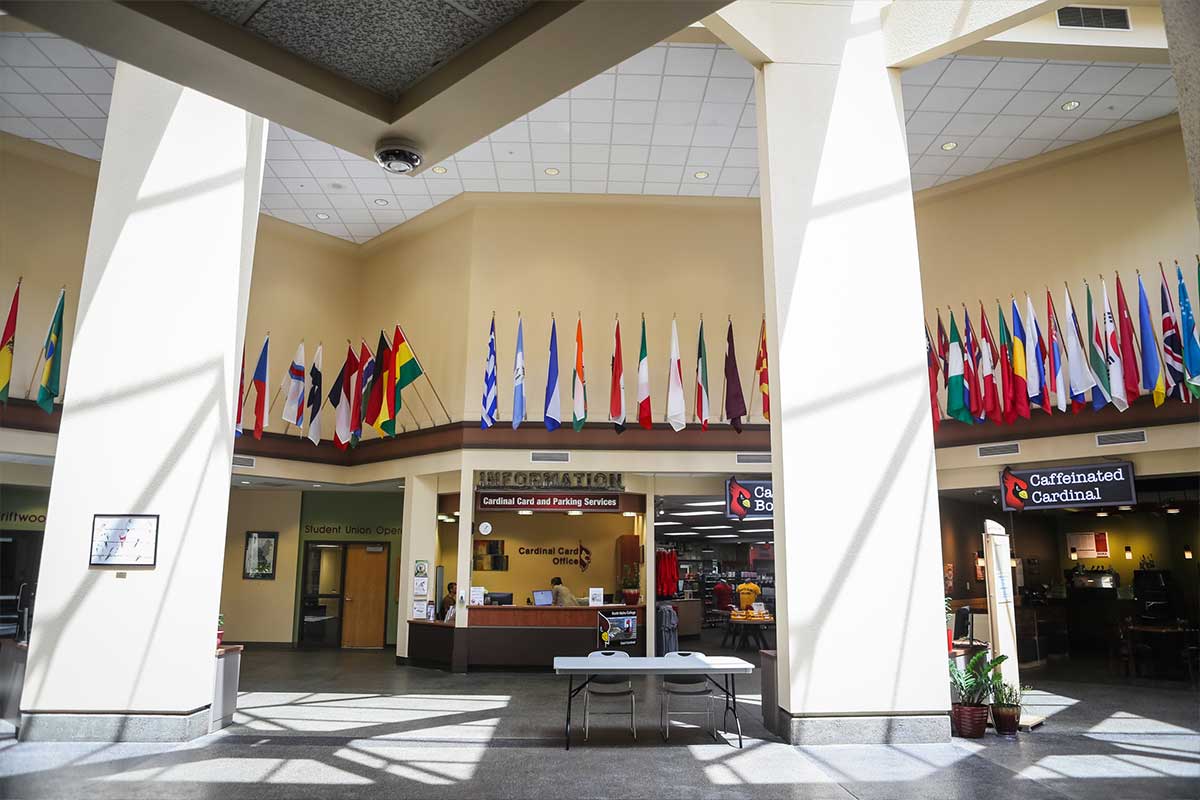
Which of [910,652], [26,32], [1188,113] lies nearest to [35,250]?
[26,32]

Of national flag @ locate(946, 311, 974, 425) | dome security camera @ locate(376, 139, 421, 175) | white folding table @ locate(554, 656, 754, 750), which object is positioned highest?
national flag @ locate(946, 311, 974, 425)

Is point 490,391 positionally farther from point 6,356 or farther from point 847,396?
point 6,356

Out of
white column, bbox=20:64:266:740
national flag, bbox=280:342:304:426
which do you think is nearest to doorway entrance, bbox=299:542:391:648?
national flag, bbox=280:342:304:426

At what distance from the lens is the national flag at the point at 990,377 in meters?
10.9

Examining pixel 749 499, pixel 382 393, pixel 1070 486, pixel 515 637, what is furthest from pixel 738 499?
pixel 382 393

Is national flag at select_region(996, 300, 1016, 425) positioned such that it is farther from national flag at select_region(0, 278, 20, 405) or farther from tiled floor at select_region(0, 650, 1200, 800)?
national flag at select_region(0, 278, 20, 405)

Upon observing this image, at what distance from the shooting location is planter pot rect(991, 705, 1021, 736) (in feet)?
22.0

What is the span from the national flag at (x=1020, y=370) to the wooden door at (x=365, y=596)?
38.3ft

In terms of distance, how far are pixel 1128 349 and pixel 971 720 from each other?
19.5ft

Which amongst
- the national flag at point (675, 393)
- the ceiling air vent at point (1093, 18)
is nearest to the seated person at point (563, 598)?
the national flag at point (675, 393)

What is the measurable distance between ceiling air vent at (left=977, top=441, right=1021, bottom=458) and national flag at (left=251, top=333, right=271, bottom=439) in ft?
37.4

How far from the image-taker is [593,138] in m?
11.4

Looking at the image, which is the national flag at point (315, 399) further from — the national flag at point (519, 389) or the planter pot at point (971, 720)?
the planter pot at point (971, 720)

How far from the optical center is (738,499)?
11977 millimetres
